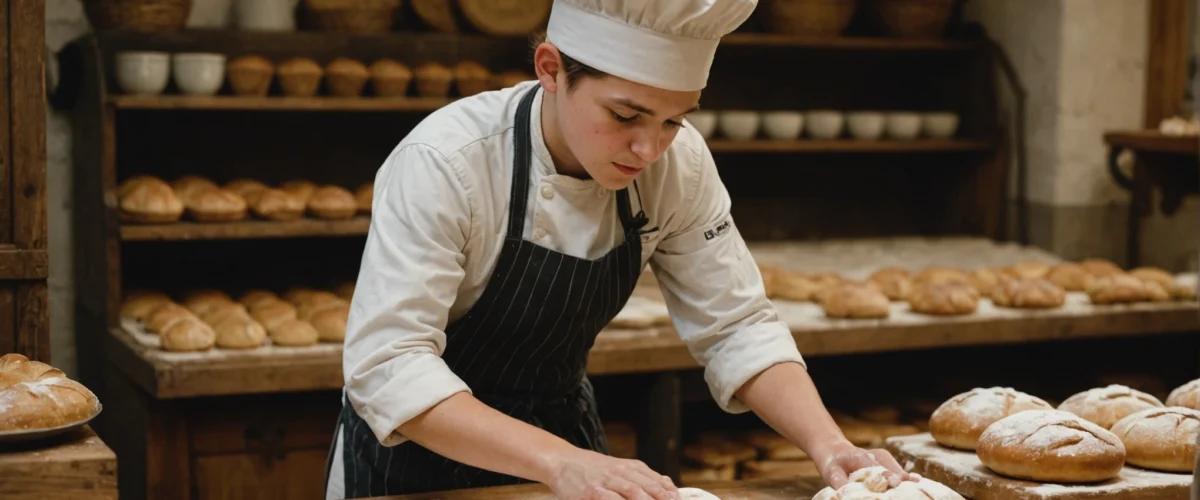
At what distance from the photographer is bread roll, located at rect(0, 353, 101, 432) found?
176 centimetres

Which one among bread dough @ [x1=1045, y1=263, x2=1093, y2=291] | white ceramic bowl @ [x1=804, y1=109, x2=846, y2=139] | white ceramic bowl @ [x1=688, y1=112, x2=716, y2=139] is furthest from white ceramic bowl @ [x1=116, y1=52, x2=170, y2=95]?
bread dough @ [x1=1045, y1=263, x2=1093, y2=291]

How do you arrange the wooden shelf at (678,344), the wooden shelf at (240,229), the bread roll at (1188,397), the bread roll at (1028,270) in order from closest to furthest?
the bread roll at (1188,397) < the wooden shelf at (678,344) < the wooden shelf at (240,229) < the bread roll at (1028,270)

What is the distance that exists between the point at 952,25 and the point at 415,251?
3.97m

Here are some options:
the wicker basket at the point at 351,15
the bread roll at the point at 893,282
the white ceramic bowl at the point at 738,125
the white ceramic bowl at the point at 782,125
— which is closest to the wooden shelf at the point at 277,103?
the wicker basket at the point at 351,15

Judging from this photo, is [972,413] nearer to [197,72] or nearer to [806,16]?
[197,72]

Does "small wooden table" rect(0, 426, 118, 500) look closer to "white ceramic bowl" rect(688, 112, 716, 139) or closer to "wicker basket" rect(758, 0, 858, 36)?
"white ceramic bowl" rect(688, 112, 716, 139)

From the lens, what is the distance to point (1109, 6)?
4859 millimetres

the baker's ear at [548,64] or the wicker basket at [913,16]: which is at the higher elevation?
the wicker basket at [913,16]

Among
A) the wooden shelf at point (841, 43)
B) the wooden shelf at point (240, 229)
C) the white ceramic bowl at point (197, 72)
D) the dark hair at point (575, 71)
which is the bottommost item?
the wooden shelf at point (240, 229)

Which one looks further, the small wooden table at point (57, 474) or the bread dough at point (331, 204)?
the bread dough at point (331, 204)

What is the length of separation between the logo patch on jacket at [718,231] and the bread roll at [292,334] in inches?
65.1

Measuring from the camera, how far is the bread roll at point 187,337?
3350 millimetres

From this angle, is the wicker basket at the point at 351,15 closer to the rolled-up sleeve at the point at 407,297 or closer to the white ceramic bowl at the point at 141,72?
the white ceramic bowl at the point at 141,72

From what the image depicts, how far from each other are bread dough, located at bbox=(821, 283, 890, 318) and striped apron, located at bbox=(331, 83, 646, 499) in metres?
1.66
